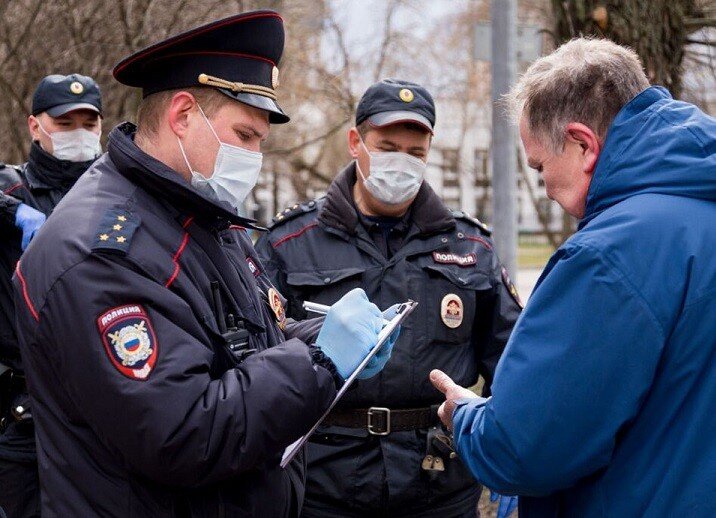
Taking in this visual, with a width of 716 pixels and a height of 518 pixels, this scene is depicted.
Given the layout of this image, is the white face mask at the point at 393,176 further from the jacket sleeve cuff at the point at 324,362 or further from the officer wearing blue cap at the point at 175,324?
the jacket sleeve cuff at the point at 324,362

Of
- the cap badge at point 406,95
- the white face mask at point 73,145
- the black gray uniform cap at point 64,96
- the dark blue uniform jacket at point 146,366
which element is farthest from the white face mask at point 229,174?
the black gray uniform cap at point 64,96

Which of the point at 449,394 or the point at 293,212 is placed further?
the point at 293,212

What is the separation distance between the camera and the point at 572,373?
73.2 inches

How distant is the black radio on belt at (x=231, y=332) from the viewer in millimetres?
2148

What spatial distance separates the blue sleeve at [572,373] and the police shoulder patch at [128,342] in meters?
0.77

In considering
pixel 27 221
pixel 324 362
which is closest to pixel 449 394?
pixel 324 362

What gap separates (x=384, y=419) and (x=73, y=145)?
249 cm

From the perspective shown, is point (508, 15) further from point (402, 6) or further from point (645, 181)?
point (402, 6)

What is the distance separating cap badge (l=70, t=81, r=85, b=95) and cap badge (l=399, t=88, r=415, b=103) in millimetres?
2062

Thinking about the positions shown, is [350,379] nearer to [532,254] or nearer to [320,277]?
[320,277]

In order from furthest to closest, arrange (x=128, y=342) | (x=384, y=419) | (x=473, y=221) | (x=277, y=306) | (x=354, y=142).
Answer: (x=354, y=142)
(x=473, y=221)
(x=384, y=419)
(x=277, y=306)
(x=128, y=342)

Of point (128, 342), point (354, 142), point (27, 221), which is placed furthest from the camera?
point (27, 221)

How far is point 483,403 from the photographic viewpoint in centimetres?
215

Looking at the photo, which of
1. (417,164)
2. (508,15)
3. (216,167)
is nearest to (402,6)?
(508,15)
